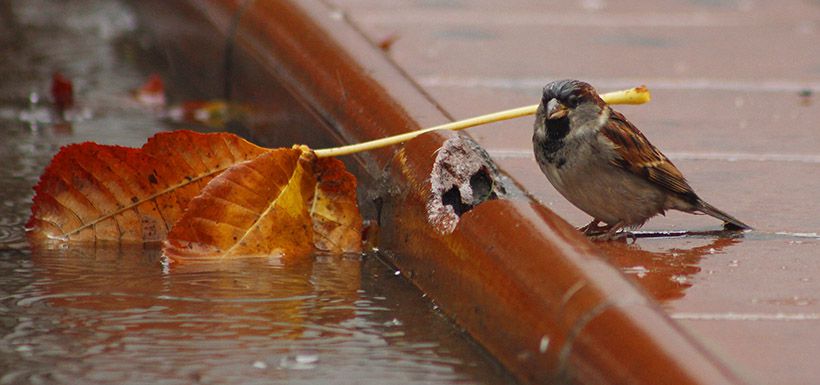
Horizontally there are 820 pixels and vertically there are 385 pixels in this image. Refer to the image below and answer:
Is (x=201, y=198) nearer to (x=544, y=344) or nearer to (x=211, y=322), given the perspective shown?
(x=211, y=322)

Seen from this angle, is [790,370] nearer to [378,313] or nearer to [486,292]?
[486,292]

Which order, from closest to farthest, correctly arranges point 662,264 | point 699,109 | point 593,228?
point 662,264
point 593,228
point 699,109

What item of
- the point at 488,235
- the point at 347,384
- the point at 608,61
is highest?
the point at 608,61

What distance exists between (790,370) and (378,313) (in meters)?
1.29

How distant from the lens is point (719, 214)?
14.5ft

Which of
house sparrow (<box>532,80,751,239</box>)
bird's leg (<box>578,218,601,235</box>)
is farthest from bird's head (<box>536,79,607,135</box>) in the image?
bird's leg (<box>578,218,601,235</box>)

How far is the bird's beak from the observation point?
4383mm

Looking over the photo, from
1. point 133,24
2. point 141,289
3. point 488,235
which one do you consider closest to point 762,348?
point 488,235

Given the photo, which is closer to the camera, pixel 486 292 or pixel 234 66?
pixel 486 292

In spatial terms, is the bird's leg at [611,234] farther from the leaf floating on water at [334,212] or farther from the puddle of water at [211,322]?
the leaf floating on water at [334,212]

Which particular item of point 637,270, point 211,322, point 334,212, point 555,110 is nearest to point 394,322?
point 211,322

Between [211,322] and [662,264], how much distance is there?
1.21 m

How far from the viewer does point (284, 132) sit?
616 centimetres

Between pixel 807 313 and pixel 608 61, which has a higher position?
pixel 608 61
